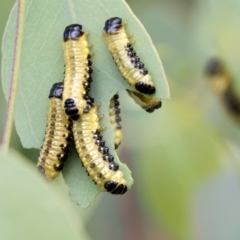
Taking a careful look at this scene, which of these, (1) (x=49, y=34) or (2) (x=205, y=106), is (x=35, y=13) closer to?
(1) (x=49, y=34)

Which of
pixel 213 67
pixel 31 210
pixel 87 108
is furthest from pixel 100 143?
pixel 213 67

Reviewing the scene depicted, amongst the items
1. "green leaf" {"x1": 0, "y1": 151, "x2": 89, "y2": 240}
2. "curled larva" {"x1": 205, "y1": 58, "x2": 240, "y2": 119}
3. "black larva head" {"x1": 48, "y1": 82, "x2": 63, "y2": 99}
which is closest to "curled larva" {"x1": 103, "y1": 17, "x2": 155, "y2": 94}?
"black larva head" {"x1": 48, "y1": 82, "x2": 63, "y2": 99}

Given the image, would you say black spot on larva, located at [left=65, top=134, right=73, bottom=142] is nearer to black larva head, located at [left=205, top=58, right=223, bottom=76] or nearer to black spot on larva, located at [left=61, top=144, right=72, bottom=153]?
black spot on larva, located at [left=61, top=144, right=72, bottom=153]

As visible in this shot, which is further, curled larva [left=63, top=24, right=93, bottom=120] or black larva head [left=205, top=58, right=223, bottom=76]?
black larva head [left=205, top=58, right=223, bottom=76]

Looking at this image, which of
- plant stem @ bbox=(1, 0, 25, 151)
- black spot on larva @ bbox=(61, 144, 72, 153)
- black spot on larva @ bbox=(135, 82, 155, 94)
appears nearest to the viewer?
plant stem @ bbox=(1, 0, 25, 151)

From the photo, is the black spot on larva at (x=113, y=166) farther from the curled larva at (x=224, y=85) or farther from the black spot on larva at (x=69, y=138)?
the curled larva at (x=224, y=85)

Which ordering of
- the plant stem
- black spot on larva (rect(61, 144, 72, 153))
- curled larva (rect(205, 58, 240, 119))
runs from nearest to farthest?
the plant stem
black spot on larva (rect(61, 144, 72, 153))
curled larva (rect(205, 58, 240, 119))
